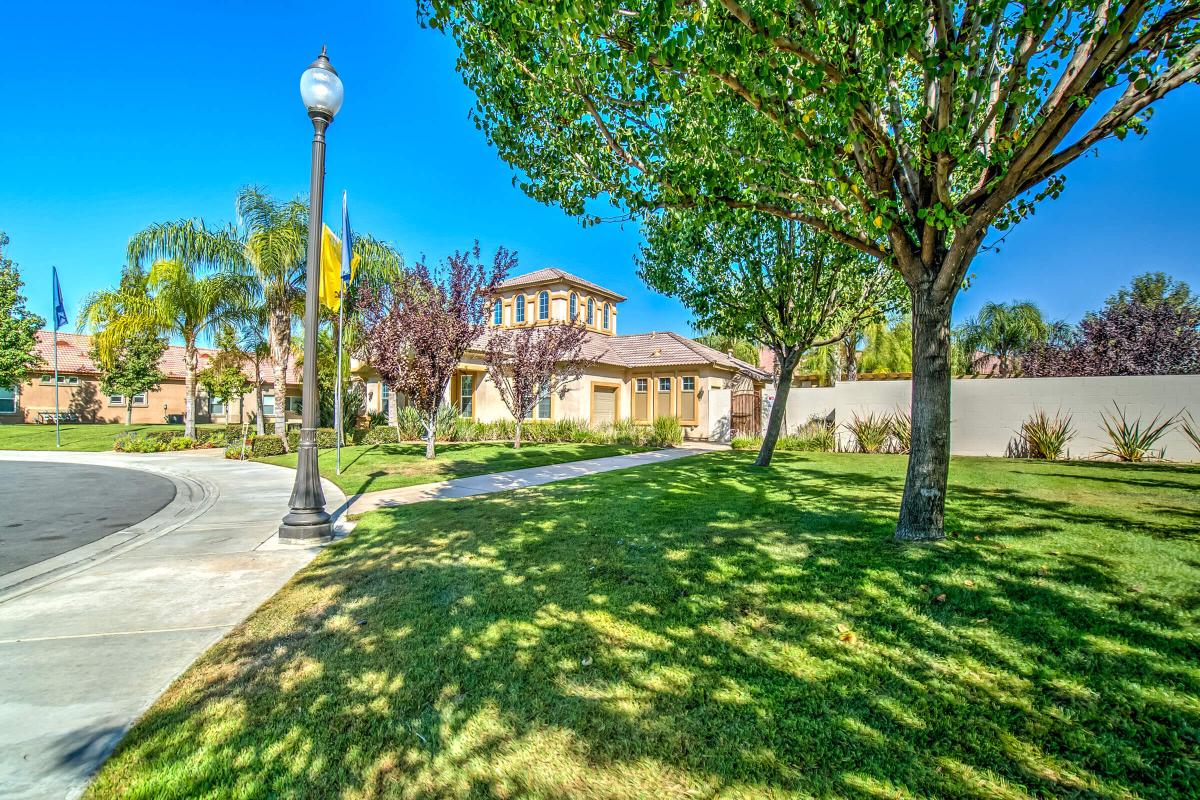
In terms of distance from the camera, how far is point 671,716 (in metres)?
2.60

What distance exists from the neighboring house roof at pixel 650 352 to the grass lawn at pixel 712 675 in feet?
56.1

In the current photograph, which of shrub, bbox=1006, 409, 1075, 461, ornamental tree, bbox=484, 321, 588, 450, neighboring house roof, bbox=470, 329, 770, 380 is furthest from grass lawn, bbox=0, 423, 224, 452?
shrub, bbox=1006, 409, 1075, 461

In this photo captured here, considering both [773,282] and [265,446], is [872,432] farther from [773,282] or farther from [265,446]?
[265,446]

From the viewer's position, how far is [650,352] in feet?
79.7

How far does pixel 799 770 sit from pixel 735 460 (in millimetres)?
11883

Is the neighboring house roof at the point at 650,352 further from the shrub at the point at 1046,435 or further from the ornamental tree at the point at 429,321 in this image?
the shrub at the point at 1046,435

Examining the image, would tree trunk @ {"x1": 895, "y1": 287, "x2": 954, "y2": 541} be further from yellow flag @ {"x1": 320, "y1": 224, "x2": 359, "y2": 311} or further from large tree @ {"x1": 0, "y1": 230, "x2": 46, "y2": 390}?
large tree @ {"x1": 0, "y1": 230, "x2": 46, "y2": 390}

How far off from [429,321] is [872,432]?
12.6m

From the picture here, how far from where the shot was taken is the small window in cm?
2170

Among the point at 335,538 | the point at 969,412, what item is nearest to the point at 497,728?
the point at 335,538

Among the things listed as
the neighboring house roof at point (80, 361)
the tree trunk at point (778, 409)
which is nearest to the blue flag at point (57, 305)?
the neighboring house roof at point (80, 361)

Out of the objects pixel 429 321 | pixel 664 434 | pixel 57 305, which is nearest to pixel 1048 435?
pixel 664 434

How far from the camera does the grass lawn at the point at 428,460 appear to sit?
11062mm

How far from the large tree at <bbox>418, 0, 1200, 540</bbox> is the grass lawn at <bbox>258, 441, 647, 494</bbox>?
7.24 metres
